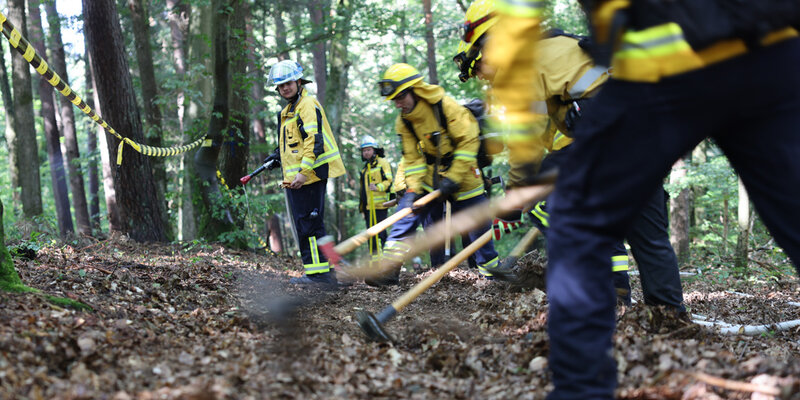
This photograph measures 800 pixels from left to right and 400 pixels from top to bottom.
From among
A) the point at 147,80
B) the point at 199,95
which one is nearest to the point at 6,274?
the point at 199,95

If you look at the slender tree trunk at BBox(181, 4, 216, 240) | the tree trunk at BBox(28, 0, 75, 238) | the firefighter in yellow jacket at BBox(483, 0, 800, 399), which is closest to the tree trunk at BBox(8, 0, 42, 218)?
the tree trunk at BBox(28, 0, 75, 238)

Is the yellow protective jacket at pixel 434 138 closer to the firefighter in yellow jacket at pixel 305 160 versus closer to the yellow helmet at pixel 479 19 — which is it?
the firefighter in yellow jacket at pixel 305 160

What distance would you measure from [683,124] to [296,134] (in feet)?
18.0

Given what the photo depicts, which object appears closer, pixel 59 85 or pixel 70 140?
pixel 59 85

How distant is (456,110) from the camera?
20.3 ft

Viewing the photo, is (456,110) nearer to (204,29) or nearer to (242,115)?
(242,115)

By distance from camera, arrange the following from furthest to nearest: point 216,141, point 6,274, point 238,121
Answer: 1. point 238,121
2. point 216,141
3. point 6,274

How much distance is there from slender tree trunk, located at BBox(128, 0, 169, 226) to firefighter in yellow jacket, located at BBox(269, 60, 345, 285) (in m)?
5.79

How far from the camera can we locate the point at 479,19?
182 inches

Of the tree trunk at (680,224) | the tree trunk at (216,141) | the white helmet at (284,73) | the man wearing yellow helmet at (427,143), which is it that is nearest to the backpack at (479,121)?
the man wearing yellow helmet at (427,143)

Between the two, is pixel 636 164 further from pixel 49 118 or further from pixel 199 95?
pixel 49 118

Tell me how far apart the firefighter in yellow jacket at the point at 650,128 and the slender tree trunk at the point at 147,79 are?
10938mm

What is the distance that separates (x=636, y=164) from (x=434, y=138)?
4302mm

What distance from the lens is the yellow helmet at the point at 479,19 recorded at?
4.59 m
